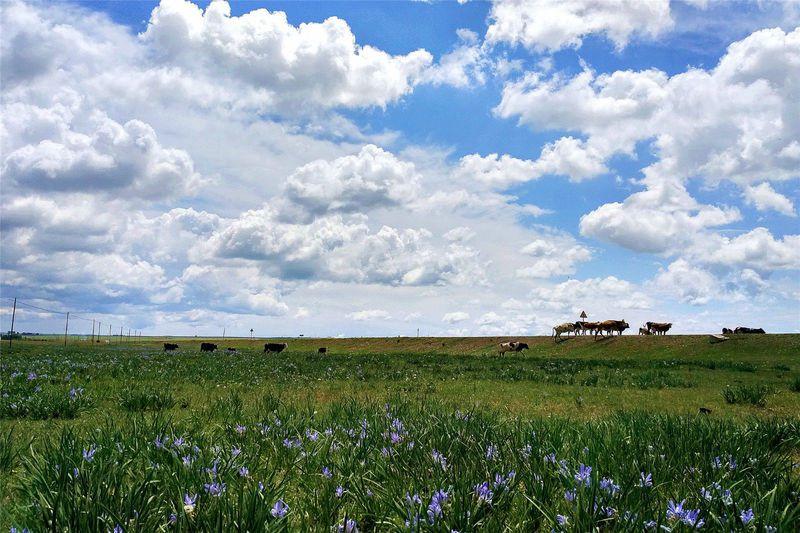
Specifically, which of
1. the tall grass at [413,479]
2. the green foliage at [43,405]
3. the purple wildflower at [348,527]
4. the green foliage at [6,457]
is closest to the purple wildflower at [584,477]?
the tall grass at [413,479]

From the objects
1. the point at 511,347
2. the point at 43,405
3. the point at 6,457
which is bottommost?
the point at 511,347

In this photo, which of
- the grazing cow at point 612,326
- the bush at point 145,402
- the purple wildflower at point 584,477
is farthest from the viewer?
the grazing cow at point 612,326

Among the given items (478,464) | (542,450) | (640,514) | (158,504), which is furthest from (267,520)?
(542,450)

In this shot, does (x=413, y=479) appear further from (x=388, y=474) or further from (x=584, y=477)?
(x=584, y=477)

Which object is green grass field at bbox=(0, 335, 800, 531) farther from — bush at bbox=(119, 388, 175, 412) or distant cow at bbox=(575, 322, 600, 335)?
distant cow at bbox=(575, 322, 600, 335)

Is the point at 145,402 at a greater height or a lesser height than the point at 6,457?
lesser

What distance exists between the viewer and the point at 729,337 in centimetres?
4841

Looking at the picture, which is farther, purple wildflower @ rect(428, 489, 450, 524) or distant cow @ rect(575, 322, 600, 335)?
distant cow @ rect(575, 322, 600, 335)

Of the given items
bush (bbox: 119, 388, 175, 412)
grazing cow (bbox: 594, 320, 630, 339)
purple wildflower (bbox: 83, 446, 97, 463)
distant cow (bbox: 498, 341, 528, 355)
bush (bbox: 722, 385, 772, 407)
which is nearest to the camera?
purple wildflower (bbox: 83, 446, 97, 463)

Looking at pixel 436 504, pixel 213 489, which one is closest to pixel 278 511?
pixel 213 489

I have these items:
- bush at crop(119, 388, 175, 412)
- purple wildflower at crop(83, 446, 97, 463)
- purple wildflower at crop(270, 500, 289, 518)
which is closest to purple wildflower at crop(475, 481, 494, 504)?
purple wildflower at crop(270, 500, 289, 518)

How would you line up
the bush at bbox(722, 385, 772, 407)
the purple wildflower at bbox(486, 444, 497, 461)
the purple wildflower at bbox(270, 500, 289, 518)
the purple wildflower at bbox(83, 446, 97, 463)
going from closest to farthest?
the purple wildflower at bbox(270, 500, 289, 518) < the purple wildflower at bbox(83, 446, 97, 463) < the purple wildflower at bbox(486, 444, 497, 461) < the bush at bbox(722, 385, 772, 407)

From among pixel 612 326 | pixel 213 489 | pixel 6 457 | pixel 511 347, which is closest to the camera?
pixel 213 489

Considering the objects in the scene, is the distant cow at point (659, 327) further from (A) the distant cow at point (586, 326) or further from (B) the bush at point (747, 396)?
(B) the bush at point (747, 396)
